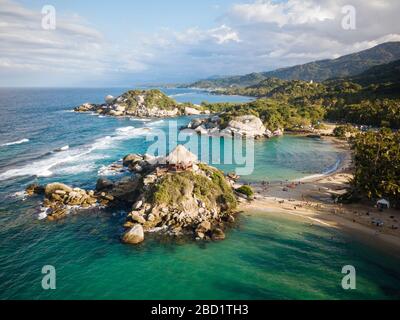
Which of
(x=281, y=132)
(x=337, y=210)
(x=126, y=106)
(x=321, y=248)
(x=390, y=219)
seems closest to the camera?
(x=321, y=248)

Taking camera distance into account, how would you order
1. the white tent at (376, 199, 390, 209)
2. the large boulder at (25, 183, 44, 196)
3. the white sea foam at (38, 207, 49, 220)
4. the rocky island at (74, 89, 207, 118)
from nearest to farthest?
the white sea foam at (38, 207, 49, 220) → the white tent at (376, 199, 390, 209) → the large boulder at (25, 183, 44, 196) → the rocky island at (74, 89, 207, 118)

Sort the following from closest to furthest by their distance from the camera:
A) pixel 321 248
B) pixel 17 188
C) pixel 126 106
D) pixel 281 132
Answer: pixel 321 248
pixel 17 188
pixel 281 132
pixel 126 106

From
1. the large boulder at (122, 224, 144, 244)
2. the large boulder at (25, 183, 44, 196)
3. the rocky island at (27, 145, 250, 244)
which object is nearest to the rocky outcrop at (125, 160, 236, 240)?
the rocky island at (27, 145, 250, 244)

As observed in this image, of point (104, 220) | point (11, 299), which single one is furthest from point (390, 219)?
point (11, 299)

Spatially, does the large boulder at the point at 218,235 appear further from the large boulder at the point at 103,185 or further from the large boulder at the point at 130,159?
the large boulder at the point at 130,159

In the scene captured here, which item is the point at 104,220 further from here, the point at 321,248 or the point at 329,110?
the point at 329,110

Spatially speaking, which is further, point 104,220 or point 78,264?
point 104,220

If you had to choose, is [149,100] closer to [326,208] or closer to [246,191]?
[246,191]

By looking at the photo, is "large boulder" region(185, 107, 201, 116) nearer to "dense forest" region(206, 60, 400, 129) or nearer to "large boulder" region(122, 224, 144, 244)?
"dense forest" region(206, 60, 400, 129)
